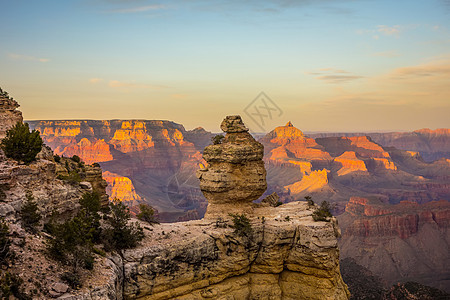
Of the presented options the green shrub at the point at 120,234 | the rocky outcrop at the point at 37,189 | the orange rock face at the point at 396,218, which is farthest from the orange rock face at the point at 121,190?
the rocky outcrop at the point at 37,189

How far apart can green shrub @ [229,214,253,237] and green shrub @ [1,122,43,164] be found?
18580 millimetres

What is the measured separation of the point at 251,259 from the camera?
35875 mm

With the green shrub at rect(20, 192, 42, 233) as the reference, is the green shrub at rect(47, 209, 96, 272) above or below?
below

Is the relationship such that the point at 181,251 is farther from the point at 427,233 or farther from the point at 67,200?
the point at 427,233

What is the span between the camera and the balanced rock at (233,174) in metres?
40.2

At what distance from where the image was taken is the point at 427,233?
126 metres

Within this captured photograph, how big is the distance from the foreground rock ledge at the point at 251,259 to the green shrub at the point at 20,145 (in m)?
10.8

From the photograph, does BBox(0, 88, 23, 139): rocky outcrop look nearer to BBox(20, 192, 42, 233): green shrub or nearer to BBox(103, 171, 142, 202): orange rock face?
BBox(20, 192, 42, 233): green shrub

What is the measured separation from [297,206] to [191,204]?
12580cm

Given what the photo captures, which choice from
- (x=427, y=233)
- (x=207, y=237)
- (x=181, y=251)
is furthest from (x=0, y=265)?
(x=427, y=233)

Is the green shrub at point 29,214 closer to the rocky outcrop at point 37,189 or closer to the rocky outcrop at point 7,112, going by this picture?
the rocky outcrop at point 37,189

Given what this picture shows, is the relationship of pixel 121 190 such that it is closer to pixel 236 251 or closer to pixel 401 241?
pixel 401 241

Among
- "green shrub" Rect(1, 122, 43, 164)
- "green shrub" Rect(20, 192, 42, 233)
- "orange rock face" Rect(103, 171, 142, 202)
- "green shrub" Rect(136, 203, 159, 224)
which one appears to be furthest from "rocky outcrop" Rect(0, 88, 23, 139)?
"orange rock face" Rect(103, 171, 142, 202)

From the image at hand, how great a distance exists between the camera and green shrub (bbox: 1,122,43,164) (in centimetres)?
2600
